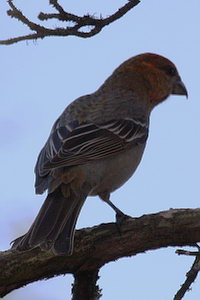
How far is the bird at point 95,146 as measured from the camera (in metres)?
4.94

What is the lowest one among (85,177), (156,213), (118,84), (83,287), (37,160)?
(83,287)

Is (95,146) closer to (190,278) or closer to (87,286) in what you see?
(87,286)

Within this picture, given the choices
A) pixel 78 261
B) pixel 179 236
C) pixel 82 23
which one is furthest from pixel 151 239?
pixel 82 23

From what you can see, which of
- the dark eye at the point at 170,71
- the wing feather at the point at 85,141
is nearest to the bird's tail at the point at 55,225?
the wing feather at the point at 85,141

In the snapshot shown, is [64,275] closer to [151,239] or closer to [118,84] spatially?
[151,239]

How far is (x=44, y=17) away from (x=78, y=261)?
175 centimetres

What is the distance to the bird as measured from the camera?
16.2 ft

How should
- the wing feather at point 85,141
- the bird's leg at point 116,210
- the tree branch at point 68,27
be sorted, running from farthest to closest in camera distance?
the wing feather at point 85,141
the bird's leg at point 116,210
the tree branch at point 68,27

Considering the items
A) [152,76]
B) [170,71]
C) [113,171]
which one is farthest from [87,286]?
[170,71]

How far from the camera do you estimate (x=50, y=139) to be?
5914 millimetres

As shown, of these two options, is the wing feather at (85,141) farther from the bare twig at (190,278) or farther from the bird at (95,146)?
the bare twig at (190,278)

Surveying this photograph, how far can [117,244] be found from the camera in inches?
179

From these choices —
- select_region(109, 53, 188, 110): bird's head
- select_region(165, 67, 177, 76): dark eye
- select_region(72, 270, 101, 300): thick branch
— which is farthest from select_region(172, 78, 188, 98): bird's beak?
select_region(72, 270, 101, 300): thick branch

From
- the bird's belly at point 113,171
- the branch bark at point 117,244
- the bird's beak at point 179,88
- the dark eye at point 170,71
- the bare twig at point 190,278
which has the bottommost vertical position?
the bare twig at point 190,278
